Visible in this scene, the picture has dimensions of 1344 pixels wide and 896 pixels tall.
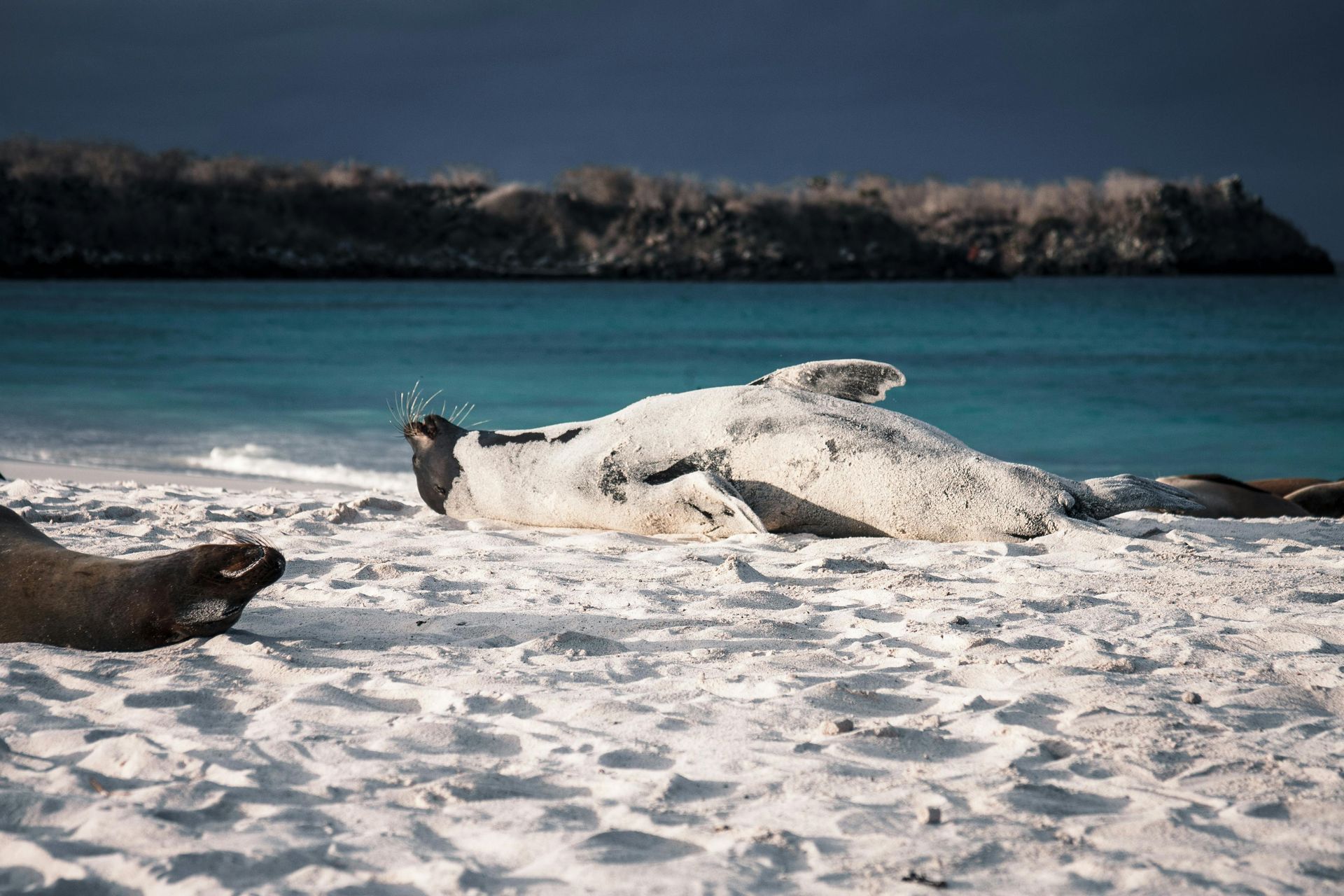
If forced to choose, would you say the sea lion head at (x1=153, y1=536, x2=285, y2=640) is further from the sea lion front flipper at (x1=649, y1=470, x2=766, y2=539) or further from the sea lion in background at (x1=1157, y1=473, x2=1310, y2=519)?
the sea lion in background at (x1=1157, y1=473, x2=1310, y2=519)

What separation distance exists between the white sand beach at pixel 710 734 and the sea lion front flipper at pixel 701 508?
470mm

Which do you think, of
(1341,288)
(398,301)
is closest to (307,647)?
(398,301)

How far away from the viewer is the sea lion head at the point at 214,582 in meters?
3.54

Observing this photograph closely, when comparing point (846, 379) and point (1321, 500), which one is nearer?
point (846, 379)

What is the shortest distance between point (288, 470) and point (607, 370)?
12.3 m

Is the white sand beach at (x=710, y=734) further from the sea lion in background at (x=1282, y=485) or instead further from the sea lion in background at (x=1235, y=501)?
the sea lion in background at (x=1282, y=485)

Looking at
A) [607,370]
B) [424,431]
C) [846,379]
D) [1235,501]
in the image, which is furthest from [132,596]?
[607,370]

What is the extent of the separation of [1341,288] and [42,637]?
73.5 meters

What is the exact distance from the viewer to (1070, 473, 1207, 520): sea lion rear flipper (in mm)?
5688

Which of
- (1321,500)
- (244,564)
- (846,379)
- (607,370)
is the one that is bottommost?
(607,370)

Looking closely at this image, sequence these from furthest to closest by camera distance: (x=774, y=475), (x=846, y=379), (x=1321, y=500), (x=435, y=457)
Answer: (x=1321, y=500), (x=435, y=457), (x=846, y=379), (x=774, y=475)

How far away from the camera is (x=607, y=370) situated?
2181cm

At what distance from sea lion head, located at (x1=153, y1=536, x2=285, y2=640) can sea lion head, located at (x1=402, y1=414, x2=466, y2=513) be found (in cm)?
245

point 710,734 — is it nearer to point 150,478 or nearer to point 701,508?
point 701,508
